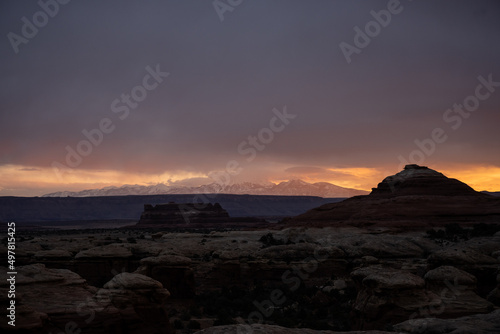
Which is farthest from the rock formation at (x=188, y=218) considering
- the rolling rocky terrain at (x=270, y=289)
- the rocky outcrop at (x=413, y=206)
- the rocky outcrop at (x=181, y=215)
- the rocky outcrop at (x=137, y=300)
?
the rocky outcrop at (x=137, y=300)

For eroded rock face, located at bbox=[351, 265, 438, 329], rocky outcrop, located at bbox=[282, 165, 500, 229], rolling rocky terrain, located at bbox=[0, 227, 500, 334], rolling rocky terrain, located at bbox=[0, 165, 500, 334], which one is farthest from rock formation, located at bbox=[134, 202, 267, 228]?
eroded rock face, located at bbox=[351, 265, 438, 329]

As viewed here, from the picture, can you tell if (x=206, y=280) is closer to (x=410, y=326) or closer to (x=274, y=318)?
(x=274, y=318)

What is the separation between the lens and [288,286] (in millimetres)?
29750

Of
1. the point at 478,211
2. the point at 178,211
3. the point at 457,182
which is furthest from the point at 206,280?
the point at 178,211

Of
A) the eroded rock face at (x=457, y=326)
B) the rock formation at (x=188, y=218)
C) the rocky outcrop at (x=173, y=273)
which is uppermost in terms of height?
the rock formation at (x=188, y=218)

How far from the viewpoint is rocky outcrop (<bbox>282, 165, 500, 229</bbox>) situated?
185 feet

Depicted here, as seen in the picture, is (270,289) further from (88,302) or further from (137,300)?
(88,302)

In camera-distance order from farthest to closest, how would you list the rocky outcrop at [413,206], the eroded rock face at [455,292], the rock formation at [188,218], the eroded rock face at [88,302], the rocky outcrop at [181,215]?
the rocky outcrop at [181,215], the rock formation at [188,218], the rocky outcrop at [413,206], the eroded rock face at [455,292], the eroded rock face at [88,302]

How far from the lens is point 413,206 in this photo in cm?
6094

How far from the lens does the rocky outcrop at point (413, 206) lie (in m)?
56.4

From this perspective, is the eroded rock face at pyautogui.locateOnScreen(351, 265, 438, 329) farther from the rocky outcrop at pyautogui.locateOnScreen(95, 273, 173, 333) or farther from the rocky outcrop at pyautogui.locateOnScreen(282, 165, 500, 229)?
the rocky outcrop at pyautogui.locateOnScreen(282, 165, 500, 229)

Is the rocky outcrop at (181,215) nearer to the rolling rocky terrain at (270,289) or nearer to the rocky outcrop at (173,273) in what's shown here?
the rolling rocky terrain at (270,289)

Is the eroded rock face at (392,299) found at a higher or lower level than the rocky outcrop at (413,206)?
lower

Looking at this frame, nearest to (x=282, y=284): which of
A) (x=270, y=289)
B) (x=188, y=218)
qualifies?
(x=270, y=289)
